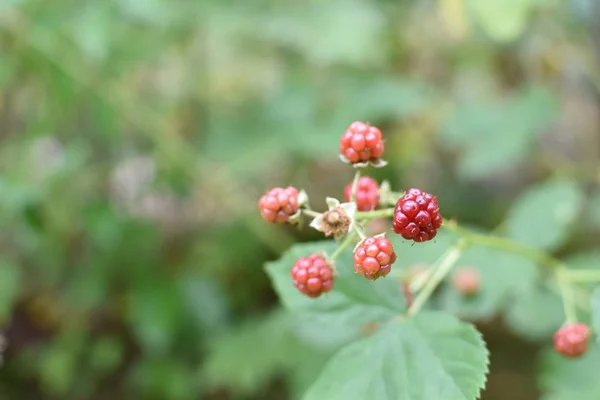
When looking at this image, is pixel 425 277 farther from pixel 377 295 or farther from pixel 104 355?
pixel 104 355

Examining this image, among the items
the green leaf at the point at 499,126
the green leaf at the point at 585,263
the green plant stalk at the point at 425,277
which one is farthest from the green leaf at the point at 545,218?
the green plant stalk at the point at 425,277

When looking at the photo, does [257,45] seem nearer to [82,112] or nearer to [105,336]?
[82,112]

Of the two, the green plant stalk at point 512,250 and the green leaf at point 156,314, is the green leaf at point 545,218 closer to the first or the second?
the green plant stalk at point 512,250

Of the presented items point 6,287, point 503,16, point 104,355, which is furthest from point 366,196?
point 104,355

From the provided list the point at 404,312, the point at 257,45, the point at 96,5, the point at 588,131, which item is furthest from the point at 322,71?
the point at 404,312

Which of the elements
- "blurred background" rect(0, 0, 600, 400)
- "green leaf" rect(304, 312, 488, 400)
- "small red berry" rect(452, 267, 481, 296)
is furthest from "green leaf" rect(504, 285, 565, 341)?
"green leaf" rect(304, 312, 488, 400)
